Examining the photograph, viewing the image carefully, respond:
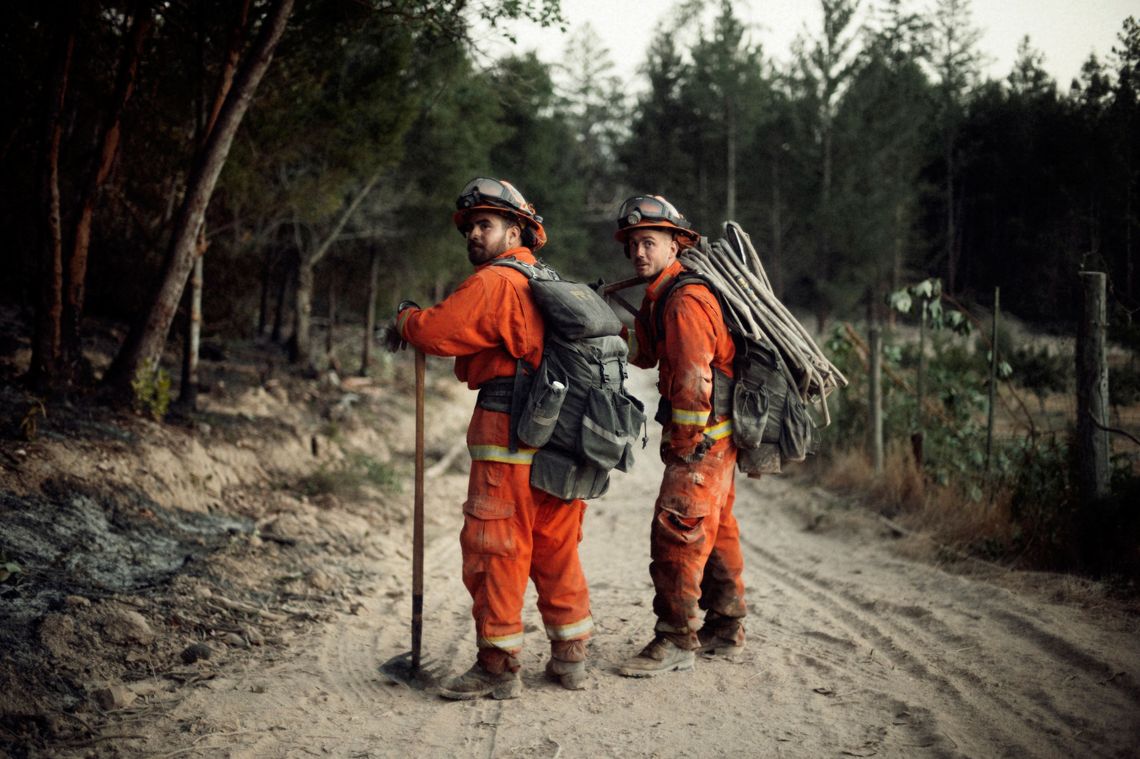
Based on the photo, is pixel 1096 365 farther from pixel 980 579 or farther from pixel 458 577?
pixel 458 577

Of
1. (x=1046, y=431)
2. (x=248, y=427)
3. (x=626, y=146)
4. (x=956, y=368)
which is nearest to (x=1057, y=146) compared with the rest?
(x=956, y=368)

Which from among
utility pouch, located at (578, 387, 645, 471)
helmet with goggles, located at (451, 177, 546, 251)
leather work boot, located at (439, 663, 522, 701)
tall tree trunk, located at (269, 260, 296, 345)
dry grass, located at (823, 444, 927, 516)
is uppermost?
tall tree trunk, located at (269, 260, 296, 345)

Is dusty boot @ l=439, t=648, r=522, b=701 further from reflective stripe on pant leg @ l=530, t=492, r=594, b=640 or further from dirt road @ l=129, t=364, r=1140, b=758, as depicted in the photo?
reflective stripe on pant leg @ l=530, t=492, r=594, b=640

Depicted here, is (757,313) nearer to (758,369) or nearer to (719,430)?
(758,369)

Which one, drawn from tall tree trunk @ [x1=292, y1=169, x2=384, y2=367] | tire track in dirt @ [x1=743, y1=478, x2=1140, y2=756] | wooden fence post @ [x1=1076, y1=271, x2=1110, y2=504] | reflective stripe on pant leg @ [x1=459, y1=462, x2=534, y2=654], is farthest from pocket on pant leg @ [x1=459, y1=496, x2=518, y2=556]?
tall tree trunk @ [x1=292, y1=169, x2=384, y2=367]

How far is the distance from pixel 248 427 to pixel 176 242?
2.16 meters

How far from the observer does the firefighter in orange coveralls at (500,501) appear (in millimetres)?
3988

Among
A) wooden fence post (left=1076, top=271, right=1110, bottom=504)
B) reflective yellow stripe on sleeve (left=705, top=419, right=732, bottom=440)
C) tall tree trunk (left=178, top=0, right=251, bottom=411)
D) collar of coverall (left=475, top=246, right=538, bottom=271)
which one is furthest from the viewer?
tall tree trunk (left=178, top=0, right=251, bottom=411)

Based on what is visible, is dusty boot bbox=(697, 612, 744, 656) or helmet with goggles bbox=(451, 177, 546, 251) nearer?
helmet with goggles bbox=(451, 177, 546, 251)

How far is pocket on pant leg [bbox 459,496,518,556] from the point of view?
399 cm

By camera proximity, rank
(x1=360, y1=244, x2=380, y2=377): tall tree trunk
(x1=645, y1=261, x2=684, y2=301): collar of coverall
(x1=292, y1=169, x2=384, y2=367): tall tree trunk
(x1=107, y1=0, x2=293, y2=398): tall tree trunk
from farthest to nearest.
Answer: (x1=360, y1=244, x2=380, y2=377): tall tree trunk
(x1=292, y1=169, x2=384, y2=367): tall tree trunk
(x1=107, y1=0, x2=293, y2=398): tall tree trunk
(x1=645, y1=261, x2=684, y2=301): collar of coverall

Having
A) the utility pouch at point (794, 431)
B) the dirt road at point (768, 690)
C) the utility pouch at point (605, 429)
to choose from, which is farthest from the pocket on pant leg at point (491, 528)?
the utility pouch at point (794, 431)

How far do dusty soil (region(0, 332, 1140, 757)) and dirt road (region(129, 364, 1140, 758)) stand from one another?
0.05 feet

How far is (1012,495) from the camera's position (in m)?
6.30
